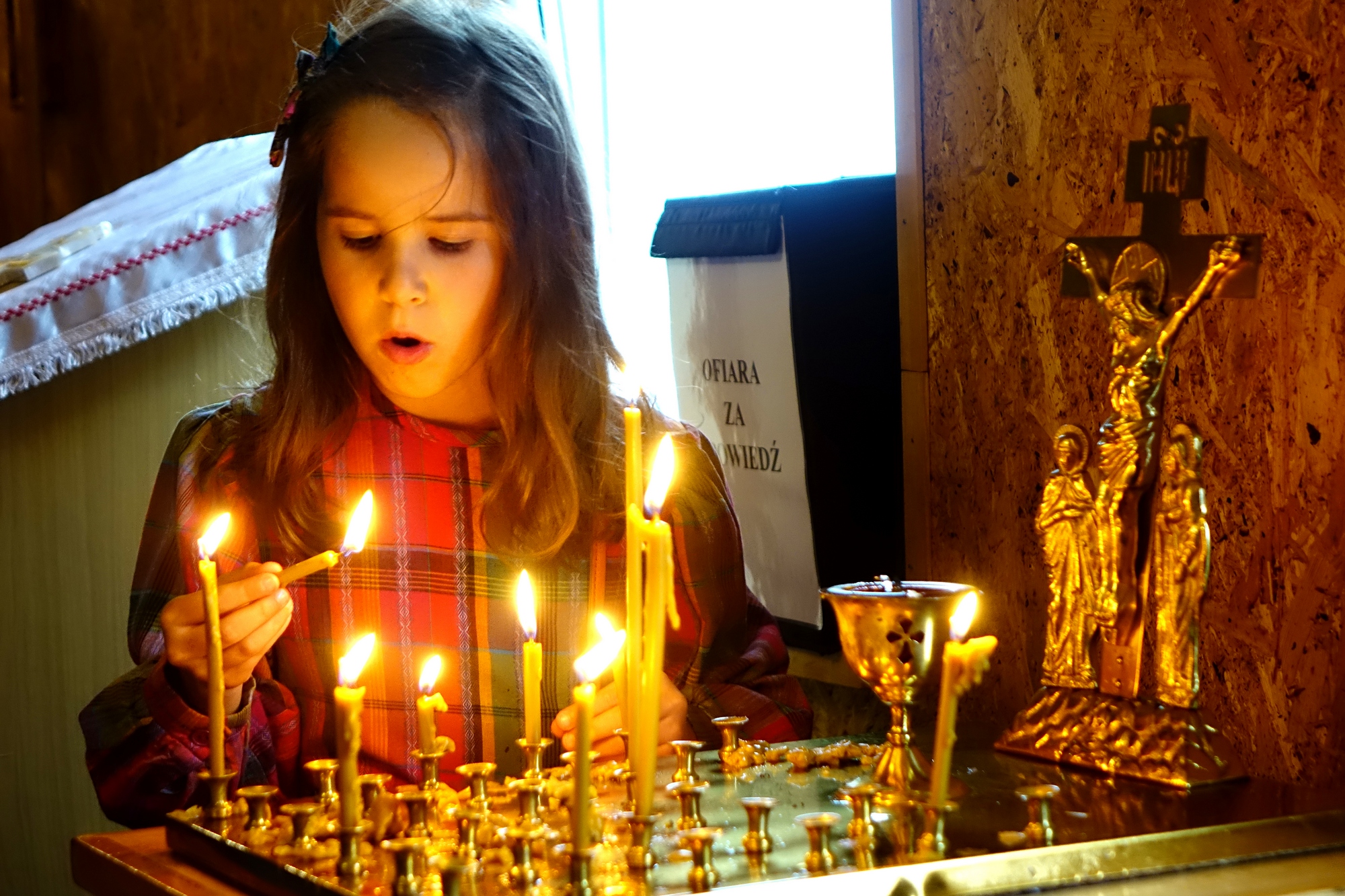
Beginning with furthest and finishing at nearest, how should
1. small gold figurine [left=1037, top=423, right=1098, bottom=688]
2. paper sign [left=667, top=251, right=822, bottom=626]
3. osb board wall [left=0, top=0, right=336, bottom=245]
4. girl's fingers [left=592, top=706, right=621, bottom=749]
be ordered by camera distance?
1. osb board wall [left=0, top=0, right=336, bottom=245]
2. paper sign [left=667, top=251, right=822, bottom=626]
3. girl's fingers [left=592, top=706, right=621, bottom=749]
4. small gold figurine [left=1037, top=423, right=1098, bottom=688]

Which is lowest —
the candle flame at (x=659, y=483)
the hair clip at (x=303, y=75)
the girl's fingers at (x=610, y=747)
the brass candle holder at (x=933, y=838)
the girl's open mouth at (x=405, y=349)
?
the girl's fingers at (x=610, y=747)

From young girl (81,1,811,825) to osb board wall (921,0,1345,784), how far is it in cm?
28

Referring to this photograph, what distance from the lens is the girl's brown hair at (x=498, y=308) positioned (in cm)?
137

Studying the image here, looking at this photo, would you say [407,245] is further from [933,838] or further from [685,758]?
[933,838]

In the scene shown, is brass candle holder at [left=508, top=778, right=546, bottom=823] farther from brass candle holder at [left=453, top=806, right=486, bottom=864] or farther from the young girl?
the young girl

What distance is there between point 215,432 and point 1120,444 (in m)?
0.92

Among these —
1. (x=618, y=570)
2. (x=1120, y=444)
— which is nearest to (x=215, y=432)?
(x=618, y=570)

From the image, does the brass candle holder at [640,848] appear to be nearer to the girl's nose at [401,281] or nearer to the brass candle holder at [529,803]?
the brass candle holder at [529,803]

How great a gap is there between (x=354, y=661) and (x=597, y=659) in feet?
0.49

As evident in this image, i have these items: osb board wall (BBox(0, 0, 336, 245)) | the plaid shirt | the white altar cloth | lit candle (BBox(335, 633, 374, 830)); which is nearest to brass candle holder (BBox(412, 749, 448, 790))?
lit candle (BBox(335, 633, 374, 830))

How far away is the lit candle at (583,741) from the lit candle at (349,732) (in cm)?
12

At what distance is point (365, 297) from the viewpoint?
129 centimetres

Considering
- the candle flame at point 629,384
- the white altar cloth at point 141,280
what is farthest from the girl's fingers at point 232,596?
the white altar cloth at point 141,280

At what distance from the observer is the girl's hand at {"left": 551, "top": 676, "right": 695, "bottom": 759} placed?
1.14m
